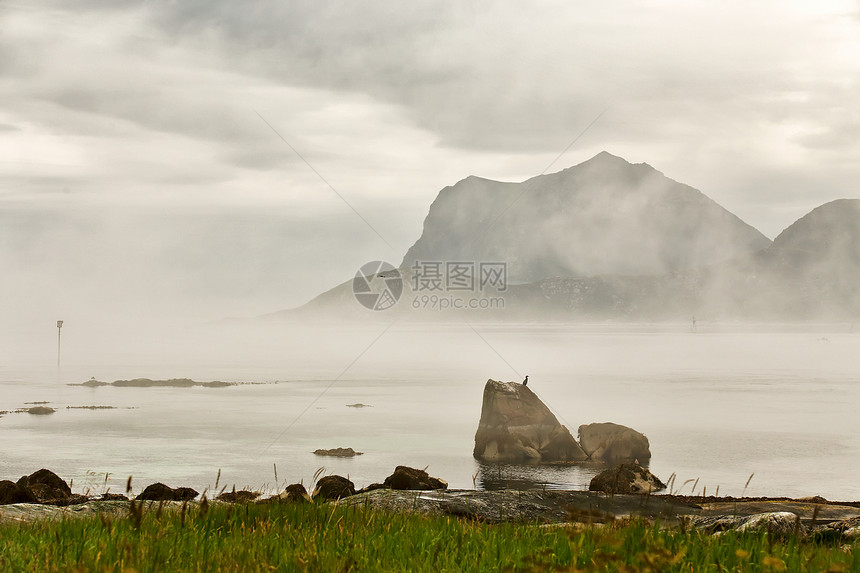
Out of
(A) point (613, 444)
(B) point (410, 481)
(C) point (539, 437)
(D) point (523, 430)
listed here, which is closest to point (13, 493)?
(B) point (410, 481)

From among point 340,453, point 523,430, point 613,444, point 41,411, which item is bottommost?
point 340,453

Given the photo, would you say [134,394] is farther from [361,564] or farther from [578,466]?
[361,564]

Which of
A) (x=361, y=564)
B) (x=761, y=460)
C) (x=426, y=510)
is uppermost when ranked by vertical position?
(x=361, y=564)

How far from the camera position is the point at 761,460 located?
75250 millimetres

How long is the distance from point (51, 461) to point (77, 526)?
59.6 m

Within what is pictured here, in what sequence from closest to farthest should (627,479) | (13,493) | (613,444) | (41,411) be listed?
(13,493), (627,479), (613,444), (41,411)

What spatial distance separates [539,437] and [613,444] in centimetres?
540

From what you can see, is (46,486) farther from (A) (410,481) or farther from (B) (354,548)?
(B) (354,548)

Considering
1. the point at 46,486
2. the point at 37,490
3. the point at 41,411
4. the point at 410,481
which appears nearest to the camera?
the point at 410,481

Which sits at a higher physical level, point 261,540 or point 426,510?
point 261,540

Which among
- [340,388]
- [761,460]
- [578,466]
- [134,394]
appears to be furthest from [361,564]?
[340,388]

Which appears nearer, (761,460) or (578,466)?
(578,466)

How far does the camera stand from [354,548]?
750 centimetres

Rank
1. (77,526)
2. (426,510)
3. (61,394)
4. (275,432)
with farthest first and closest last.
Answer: (61,394) < (275,432) < (426,510) < (77,526)
